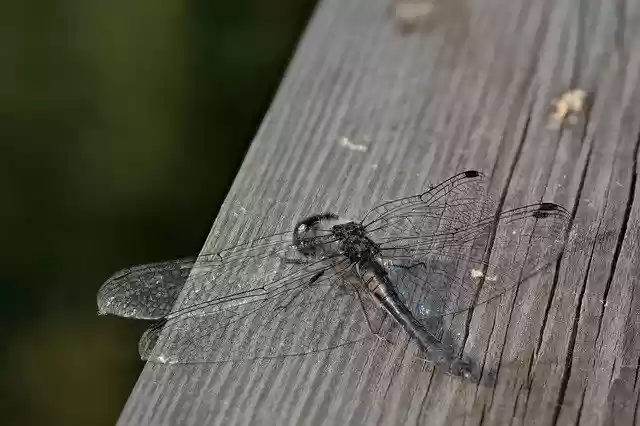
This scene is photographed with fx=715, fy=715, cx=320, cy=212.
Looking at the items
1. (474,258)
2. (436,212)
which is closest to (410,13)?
(436,212)

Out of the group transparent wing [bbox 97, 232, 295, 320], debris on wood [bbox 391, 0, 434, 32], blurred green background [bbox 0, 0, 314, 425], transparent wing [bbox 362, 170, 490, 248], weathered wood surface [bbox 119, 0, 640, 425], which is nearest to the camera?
weathered wood surface [bbox 119, 0, 640, 425]

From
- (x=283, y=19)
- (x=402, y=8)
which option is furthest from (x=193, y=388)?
(x=283, y=19)

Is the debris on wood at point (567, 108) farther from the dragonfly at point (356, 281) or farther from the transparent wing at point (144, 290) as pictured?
the transparent wing at point (144, 290)

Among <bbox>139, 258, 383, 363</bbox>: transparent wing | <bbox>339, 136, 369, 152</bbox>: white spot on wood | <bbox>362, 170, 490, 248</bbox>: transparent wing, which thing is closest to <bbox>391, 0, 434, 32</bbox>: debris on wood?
<bbox>339, 136, 369, 152</bbox>: white spot on wood

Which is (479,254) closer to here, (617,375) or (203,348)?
(617,375)

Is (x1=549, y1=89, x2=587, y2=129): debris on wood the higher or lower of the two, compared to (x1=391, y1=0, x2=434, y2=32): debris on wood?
lower

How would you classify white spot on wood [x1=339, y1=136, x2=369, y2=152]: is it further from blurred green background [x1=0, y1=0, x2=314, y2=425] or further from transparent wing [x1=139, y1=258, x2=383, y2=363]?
blurred green background [x1=0, y1=0, x2=314, y2=425]

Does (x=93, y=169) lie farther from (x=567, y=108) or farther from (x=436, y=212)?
(x=567, y=108)
